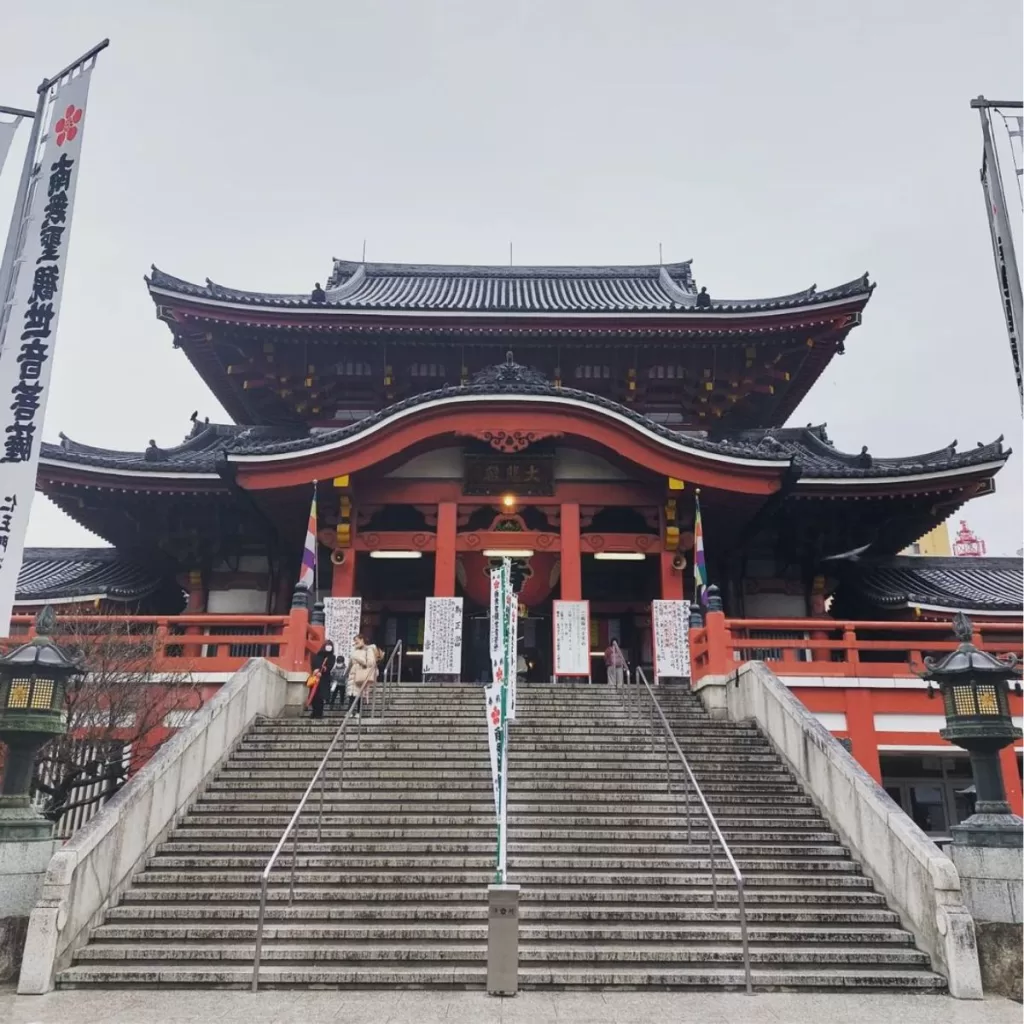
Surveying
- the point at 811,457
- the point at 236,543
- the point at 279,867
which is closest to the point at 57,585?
the point at 236,543

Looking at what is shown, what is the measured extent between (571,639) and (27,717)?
9277 mm

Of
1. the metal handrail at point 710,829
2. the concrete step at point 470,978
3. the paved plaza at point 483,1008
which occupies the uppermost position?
the metal handrail at point 710,829

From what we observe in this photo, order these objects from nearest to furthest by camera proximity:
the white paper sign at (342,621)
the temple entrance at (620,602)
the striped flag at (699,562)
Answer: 1. the striped flag at (699,562)
2. the white paper sign at (342,621)
3. the temple entrance at (620,602)

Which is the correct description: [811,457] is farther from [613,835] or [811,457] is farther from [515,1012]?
[515,1012]

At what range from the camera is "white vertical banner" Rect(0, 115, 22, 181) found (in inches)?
350

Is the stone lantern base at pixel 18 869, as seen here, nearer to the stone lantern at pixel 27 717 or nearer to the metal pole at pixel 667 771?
the stone lantern at pixel 27 717

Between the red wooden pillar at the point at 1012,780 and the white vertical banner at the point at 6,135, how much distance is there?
15.0 meters

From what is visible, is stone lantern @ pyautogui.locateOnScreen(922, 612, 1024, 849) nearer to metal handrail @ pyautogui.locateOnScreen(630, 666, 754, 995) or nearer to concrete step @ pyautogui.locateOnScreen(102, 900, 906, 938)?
concrete step @ pyautogui.locateOnScreen(102, 900, 906, 938)

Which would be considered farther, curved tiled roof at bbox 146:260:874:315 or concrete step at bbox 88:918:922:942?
curved tiled roof at bbox 146:260:874:315

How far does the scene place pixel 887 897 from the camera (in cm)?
793

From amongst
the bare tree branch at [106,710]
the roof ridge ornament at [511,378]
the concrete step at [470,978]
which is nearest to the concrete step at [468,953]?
the concrete step at [470,978]

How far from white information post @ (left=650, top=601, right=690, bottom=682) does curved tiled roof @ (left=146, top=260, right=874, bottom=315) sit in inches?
281

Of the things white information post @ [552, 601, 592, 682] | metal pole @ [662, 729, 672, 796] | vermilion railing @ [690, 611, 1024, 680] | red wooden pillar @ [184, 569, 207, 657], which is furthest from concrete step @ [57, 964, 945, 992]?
red wooden pillar @ [184, 569, 207, 657]

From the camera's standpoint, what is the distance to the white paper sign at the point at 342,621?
48.5 feet
